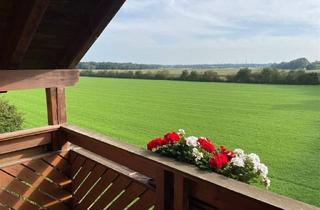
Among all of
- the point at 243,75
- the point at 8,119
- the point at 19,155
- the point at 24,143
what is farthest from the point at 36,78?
the point at 243,75

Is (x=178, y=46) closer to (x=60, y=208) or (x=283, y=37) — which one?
(x=283, y=37)

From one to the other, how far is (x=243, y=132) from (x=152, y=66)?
42.5m

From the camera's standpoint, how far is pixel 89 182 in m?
2.49

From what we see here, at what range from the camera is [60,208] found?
2.72 m

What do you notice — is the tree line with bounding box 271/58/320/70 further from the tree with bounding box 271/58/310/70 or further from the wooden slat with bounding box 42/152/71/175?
the wooden slat with bounding box 42/152/71/175

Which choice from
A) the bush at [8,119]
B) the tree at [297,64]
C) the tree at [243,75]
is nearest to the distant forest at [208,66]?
the tree at [297,64]

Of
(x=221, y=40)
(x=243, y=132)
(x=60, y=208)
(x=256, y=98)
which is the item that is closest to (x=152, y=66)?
(x=221, y=40)

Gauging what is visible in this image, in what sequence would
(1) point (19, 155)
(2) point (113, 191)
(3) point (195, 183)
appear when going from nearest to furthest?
1. (3) point (195, 183)
2. (2) point (113, 191)
3. (1) point (19, 155)

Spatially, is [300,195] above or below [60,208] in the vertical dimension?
below

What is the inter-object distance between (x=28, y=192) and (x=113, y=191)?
878 mm

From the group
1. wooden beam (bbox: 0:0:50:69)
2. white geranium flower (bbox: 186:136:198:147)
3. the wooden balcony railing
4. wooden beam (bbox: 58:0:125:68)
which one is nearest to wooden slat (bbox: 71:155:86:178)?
the wooden balcony railing

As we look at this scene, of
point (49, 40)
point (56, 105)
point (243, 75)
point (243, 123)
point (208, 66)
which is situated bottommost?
point (243, 123)

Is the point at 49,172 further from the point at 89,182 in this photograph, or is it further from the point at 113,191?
the point at 113,191

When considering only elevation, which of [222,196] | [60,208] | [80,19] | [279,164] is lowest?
[279,164]
